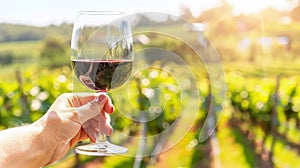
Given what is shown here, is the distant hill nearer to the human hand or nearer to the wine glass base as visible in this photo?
the human hand

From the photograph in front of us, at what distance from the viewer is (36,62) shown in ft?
53.2

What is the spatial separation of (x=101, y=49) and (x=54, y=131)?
292 mm

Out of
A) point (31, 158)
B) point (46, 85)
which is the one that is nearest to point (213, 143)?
point (46, 85)

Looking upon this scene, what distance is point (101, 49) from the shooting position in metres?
1.22

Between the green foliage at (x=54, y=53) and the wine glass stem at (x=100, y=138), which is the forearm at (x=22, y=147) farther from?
the green foliage at (x=54, y=53)

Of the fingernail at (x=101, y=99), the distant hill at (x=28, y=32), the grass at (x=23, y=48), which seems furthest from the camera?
the distant hill at (x=28, y=32)

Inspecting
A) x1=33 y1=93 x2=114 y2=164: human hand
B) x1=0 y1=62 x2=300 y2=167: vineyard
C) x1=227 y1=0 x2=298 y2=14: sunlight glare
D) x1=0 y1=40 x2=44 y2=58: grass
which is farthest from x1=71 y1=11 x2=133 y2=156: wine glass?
x1=0 y1=40 x2=44 y2=58: grass

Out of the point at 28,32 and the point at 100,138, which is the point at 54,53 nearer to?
the point at 28,32

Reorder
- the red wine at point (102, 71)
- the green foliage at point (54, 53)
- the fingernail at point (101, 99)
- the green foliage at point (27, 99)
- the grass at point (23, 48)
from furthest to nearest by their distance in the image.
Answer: the grass at point (23, 48) < the green foliage at point (54, 53) < the green foliage at point (27, 99) < the fingernail at point (101, 99) < the red wine at point (102, 71)

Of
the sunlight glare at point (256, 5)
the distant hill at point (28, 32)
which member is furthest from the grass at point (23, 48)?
the sunlight glare at point (256, 5)

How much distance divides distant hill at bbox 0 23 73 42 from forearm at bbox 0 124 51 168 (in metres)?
15.0

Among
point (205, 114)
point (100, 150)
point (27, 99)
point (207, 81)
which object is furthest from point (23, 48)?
point (100, 150)

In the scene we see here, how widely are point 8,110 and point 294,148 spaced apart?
117 inches

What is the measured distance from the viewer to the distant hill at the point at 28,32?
16.5m
